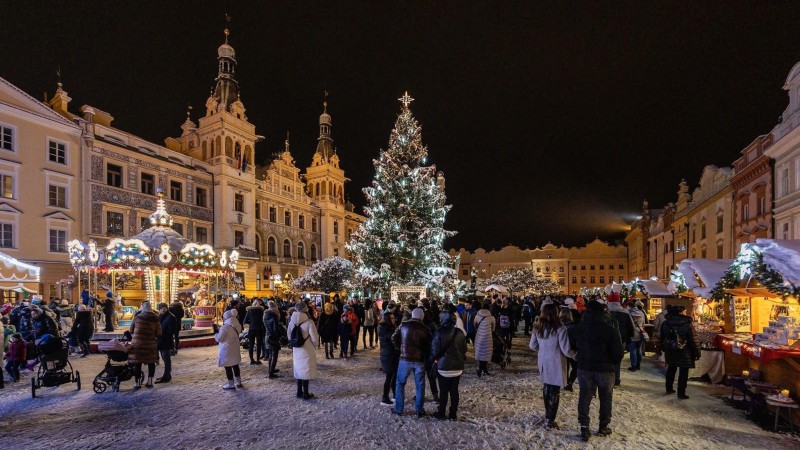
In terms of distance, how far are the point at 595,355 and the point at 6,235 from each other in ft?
96.9

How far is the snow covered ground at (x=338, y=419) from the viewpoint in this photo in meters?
6.23

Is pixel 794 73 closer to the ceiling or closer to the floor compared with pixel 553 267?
closer to the ceiling

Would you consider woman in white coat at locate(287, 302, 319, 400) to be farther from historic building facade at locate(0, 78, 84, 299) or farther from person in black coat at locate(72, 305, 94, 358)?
historic building facade at locate(0, 78, 84, 299)

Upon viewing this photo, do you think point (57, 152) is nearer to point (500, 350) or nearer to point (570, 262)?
point (500, 350)

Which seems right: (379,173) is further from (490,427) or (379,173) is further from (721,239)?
(721,239)

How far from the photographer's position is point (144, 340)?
919 cm

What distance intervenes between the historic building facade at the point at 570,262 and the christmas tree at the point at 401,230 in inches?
2372

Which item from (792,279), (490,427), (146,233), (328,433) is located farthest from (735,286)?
(146,233)

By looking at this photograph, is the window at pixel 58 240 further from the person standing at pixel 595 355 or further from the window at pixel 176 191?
the person standing at pixel 595 355

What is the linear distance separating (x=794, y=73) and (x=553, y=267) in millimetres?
70084

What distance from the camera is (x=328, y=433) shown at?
6.56 m

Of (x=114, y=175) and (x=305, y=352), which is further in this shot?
(x=114, y=175)

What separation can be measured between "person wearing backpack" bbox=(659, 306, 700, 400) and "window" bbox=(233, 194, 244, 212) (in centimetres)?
3454

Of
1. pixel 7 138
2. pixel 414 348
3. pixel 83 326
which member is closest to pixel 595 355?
pixel 414 348
